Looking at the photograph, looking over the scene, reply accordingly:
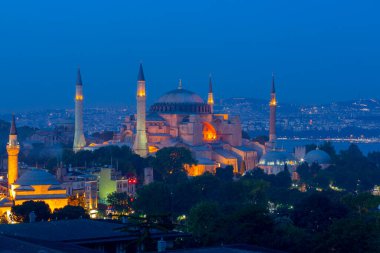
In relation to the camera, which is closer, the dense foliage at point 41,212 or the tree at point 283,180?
the dense foliage at point 41,212

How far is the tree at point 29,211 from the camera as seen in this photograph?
4581cm

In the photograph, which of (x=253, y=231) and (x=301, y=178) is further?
(x=301, y=178)

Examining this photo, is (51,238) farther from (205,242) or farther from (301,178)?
A: (301,178)

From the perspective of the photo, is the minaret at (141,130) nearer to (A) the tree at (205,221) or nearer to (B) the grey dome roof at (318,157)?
(B) the grey dome roof at (318,157)

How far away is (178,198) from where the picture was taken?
56.1 meters

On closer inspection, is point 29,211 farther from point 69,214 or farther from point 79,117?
point 79,117

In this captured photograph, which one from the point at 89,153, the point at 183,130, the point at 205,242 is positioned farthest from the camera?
the point at 183,130

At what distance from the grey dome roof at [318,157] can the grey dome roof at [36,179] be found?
30581 mm

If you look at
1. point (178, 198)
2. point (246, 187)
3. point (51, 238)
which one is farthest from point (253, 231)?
point (246, 187)

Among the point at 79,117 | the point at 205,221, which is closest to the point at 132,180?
the point at 79,117

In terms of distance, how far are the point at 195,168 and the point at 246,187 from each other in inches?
661

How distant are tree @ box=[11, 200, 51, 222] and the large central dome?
39.4 meters

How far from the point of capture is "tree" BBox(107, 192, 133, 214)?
5525 cm

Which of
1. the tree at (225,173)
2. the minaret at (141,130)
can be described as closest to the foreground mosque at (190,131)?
the minaret at (141,130)
